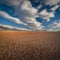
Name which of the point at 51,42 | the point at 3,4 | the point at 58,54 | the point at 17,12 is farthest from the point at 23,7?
the point at 58,54

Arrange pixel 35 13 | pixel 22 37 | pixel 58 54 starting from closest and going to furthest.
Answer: pixel 35 13 < pixel 22 37 < pixel 58 54

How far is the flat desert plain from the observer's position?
206cm

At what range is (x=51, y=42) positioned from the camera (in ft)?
8.16

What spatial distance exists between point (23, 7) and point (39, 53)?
813 mm

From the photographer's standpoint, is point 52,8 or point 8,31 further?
point 52,8

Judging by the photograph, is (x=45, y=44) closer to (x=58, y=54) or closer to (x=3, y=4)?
(x=58, y=54)

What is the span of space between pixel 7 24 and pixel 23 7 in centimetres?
36

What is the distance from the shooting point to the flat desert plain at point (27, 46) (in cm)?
206

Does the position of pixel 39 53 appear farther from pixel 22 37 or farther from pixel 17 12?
pixel 17 12

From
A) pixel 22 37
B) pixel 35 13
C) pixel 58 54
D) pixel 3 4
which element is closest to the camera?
pixel 3 4

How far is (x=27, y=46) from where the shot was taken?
7.36 ft

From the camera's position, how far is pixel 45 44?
2.40 metres

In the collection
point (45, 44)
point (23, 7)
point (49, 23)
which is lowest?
point (45, 44)

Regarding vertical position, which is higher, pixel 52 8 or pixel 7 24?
pixel 52 8
